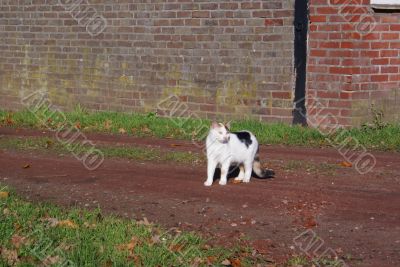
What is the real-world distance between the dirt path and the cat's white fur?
17 centimetres

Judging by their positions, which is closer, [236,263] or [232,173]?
[236,263]

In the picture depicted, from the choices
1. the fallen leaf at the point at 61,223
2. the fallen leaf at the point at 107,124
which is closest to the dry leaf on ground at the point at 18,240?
the fallen leaf at the point at 61,223

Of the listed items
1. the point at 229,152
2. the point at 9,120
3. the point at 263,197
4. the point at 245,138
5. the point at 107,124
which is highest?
the point at 245,138

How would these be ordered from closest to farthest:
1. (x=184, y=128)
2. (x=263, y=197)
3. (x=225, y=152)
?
(x=263, y=197) → (x=225, y=152) → (x=184, y=128)

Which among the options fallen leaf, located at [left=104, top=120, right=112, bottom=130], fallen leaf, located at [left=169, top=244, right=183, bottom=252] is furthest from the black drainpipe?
fallen leaf, located at [left=169, top=244, right=183, bottom=252]

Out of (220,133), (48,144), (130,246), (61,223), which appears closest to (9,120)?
(48,144)

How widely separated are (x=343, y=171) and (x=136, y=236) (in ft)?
13.4

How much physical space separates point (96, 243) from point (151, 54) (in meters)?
8.61

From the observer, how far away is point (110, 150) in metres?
12.0

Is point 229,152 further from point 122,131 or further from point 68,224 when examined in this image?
point 122,131

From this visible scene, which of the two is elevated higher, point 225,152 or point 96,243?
point 225,152

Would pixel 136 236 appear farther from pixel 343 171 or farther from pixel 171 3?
pixel 171 3

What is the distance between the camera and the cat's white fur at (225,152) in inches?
361

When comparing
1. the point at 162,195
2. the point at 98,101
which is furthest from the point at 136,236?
the point at 98,101
